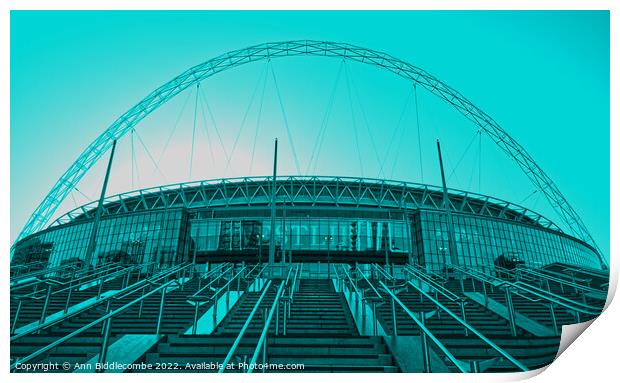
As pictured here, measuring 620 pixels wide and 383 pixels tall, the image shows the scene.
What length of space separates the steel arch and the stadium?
16 cm

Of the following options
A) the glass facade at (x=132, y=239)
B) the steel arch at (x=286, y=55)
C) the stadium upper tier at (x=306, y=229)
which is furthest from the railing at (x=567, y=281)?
the glass facade at (x=132, y=239)

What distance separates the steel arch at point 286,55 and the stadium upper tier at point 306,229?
3.86m

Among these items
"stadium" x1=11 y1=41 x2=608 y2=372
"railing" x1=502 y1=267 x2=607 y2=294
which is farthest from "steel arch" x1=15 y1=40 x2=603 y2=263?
"railing" x1=502 y1=267 x2=607 y2=294

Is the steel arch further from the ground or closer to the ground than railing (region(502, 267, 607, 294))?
further from the ground

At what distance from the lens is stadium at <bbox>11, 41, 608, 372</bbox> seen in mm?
5133

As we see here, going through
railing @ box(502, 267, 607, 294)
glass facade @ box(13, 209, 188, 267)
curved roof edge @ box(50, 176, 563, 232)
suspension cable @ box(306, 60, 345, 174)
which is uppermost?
suspension cable @ box(306, 60, 345, 174)

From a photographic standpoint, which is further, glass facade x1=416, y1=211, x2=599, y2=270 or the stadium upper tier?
glass facade x1=416, y1=211, x2=599, y2=270

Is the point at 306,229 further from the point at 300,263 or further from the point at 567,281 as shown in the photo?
the point at 567,281

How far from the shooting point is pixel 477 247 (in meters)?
35.2

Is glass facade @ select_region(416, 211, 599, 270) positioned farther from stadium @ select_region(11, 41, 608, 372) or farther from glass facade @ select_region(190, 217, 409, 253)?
glass facade @ select_region(190, 217, 409, 253)

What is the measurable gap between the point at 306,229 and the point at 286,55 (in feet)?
50.1

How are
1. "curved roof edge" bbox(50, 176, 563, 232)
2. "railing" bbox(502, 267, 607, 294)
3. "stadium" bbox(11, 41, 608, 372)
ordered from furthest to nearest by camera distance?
"curved roof edge" bbox(50, 176, 563, 232), "railing" bbox(502, 267, 607, 294), "stadium" bbox(11, 41, 608, 372)

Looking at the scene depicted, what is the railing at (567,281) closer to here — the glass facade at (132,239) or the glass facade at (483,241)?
the glass facade at (483,241)

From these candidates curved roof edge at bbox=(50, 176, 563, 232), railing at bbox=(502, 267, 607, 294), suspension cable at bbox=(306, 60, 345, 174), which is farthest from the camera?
curved roof edge at bbox=(50, 176, 563, 232)
